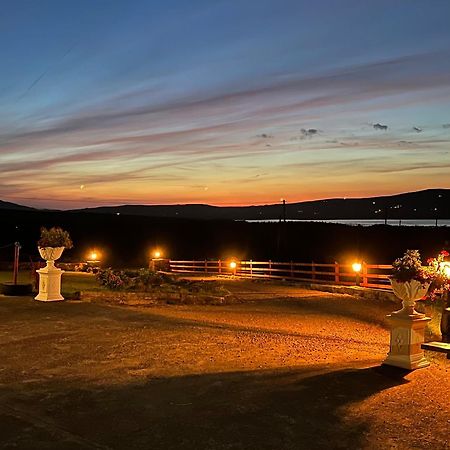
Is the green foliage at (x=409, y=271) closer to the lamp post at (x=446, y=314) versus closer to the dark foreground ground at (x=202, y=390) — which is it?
the lamp post at (x=446, y=314)

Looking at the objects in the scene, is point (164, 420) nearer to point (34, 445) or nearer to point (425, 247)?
point (34, 445)

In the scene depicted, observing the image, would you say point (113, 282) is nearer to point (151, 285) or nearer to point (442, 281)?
point (151, 285)

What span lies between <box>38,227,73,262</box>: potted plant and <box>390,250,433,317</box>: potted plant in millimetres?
8811

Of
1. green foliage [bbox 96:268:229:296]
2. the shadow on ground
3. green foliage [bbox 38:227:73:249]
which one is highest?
green foliage [bbox 38:227:73:249]

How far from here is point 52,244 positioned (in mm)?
13570

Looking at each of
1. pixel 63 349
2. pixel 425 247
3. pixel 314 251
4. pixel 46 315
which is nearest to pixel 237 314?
pixel 46 315

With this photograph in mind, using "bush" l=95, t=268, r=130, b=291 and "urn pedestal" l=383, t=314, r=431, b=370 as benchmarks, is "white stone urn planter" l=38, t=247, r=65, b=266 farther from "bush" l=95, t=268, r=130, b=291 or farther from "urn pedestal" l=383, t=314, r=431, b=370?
"urn pedestal" l=383, t=314, r=431, b=370

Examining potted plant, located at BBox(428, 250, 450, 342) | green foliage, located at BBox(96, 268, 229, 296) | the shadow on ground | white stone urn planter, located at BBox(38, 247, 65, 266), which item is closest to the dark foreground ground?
the shadow on ground

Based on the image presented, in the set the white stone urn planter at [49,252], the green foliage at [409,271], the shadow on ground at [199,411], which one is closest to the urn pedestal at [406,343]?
the shadow on ground at [199,411]

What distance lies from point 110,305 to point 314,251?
190ft

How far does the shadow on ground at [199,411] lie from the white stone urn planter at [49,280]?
704 cm

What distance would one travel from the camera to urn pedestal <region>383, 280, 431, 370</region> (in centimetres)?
690

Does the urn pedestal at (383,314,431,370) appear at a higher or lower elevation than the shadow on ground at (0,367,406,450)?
higher

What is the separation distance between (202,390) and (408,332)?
2.68 metres
